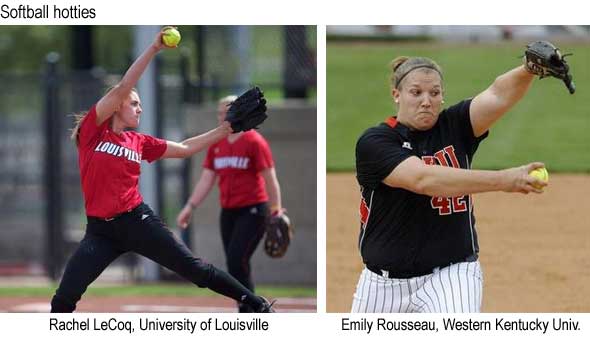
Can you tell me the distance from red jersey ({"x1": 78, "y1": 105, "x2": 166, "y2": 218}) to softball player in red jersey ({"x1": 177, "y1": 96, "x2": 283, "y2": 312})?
1.82 m

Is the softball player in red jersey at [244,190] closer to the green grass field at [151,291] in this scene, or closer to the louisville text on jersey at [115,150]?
the louisville text on jersey at [115,150]

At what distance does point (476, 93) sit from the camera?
764 inches

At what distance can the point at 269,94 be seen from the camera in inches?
483

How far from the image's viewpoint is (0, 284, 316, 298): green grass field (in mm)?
10289

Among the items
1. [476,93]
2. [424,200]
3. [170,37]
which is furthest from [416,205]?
[476,93]

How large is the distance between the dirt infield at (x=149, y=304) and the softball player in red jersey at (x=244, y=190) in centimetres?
81

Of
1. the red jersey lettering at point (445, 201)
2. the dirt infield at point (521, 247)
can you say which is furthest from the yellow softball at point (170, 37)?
the dirt infield at point (521, 247)

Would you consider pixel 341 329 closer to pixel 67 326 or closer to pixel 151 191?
pixel 67 326

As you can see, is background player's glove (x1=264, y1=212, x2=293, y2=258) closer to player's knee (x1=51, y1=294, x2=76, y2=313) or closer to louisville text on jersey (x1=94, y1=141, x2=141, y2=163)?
louisville text on jersey (x1=94, y1=141, x2=141, y2=163)

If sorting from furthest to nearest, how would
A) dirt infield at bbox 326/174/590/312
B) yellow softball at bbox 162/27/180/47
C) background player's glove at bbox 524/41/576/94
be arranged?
1. dirt infield at bbox 326/174/590/312
2. yellow softball at bbox 162/27/180/47
3. background player's glove at bbox 524/41/576/94

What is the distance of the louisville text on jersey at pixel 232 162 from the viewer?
7.96 meters

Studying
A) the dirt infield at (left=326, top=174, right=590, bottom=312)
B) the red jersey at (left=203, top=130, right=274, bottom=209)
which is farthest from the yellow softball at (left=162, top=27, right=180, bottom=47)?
the dirt infield at (left=326, top=174, right=590, bottom=312)

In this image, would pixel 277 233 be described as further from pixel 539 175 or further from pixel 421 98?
pixel 539 175

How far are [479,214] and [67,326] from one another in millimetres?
6354
